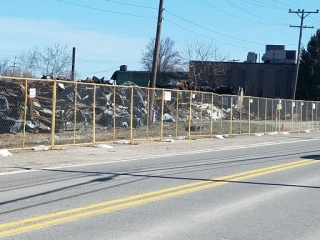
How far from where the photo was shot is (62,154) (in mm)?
18094

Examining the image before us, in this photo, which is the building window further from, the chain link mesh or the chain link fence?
the chain link mesh

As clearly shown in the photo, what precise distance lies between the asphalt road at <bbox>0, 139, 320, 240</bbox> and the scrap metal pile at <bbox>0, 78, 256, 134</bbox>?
17.1 ft

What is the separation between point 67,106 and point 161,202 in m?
11.6

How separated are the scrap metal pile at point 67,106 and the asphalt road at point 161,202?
5.22 meters

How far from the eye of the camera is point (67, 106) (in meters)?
21.1

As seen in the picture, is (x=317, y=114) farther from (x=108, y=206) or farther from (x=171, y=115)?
(x=108, y=206)

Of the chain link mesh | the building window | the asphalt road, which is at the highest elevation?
the building window

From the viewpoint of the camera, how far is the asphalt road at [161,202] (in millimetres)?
7902

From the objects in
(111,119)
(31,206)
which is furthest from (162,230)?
(111,119)

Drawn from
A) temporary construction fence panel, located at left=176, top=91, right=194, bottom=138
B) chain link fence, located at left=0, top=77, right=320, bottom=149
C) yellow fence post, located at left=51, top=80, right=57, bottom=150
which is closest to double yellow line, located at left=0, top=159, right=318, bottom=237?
yellow fence post, located at left=51, top=80, right=57, bottom=150

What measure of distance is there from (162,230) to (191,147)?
1542cm

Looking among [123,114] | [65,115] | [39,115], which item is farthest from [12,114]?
[123,114]

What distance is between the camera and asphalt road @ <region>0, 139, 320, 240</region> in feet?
25.9

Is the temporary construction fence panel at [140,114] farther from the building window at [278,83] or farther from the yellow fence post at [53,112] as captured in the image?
the building window at [278,83]
